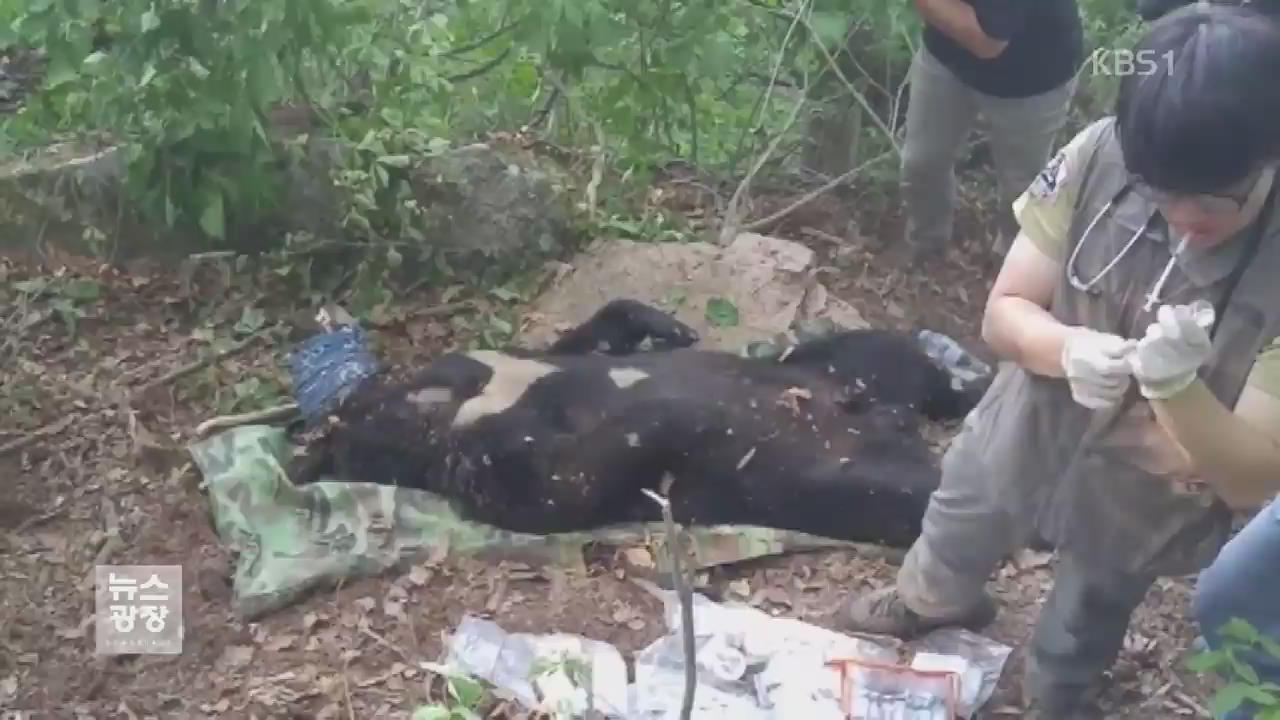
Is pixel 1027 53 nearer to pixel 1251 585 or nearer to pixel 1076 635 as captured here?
pixel 1076 635

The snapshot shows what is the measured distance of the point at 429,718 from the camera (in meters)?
1.64

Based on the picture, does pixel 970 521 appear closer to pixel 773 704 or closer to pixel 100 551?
pixel 773 704

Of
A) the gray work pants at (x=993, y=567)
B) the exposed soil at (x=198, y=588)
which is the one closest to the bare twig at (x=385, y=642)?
the exposed soil at (x=198, y=588)

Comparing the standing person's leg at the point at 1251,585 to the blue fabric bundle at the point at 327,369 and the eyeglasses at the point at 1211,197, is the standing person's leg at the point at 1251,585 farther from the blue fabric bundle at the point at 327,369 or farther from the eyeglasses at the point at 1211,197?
the blue fabric bundle at the point at 327,369

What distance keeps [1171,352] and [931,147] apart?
1.79 metres

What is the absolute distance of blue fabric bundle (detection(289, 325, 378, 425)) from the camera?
8.34 ft

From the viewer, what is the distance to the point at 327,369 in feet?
8.50

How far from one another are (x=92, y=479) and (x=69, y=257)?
0.70 meters

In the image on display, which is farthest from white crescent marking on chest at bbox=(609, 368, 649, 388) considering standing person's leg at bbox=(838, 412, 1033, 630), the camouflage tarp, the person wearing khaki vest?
the person wearing khaki vest

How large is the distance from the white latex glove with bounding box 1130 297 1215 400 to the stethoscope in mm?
124

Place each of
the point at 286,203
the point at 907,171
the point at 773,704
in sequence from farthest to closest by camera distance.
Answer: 1. the point at 907,171
2. the point at 286,203
3. the point at 773,704

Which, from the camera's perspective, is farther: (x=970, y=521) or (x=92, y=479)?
(x=92, y=479)

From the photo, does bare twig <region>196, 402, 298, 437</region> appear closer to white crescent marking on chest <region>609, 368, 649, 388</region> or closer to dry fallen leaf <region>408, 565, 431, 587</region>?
dry fallen leaf <region>408, 565, 431, 587</region>

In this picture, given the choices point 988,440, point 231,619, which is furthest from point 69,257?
point 988,440
